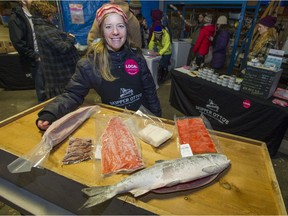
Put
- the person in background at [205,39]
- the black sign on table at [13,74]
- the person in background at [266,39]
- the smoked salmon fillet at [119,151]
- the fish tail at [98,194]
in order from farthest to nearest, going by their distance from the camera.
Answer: the person in background at [205,39] → the black sign on table at [13,74] → the person in background at [266,39] → the smoked salmon fillet at [119,151] → the fish tail at [98,194]

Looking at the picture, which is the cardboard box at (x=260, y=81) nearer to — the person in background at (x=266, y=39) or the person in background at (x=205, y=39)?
the person in background at (x=266, y=39)

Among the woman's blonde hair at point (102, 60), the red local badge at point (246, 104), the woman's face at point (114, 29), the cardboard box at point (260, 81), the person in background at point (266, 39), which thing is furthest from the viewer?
the person in background at point (266, 39)

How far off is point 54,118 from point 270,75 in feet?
7.44

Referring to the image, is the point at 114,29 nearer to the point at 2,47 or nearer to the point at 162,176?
the point at 162,176

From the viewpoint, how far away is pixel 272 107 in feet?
7.20

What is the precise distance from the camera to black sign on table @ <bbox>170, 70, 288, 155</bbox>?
7.47 ft

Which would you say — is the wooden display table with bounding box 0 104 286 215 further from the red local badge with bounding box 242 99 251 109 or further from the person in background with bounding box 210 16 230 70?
the person in background with bounding box 210 16 230 70

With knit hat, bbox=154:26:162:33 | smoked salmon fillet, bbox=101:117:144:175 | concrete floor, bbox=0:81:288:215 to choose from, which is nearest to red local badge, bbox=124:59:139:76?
smoked salmon fillet, bbox=101:117:144:175

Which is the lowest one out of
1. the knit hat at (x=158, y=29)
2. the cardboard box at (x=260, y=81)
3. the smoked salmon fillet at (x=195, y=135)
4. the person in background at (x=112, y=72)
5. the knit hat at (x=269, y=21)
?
the cardboard box at (x=260, y=81)

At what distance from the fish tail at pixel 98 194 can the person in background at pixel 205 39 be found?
14.6 feet

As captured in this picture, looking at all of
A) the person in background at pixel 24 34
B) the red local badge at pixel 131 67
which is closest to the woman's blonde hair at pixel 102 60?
the red local badge at pixel 131 67

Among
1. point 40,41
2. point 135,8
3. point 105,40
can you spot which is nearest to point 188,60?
point 135,8

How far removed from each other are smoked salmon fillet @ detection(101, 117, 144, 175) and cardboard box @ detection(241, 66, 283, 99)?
197cm

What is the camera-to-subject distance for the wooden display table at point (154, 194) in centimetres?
62
